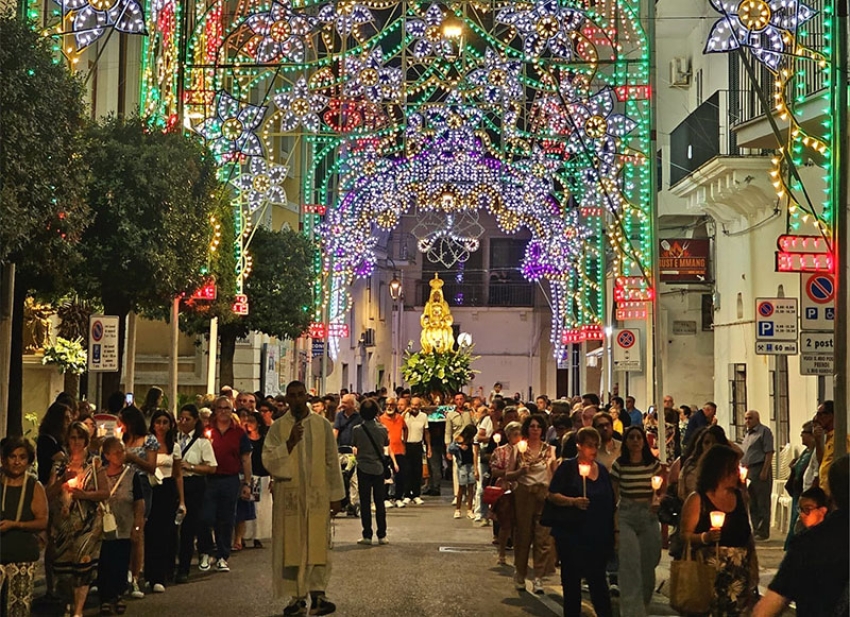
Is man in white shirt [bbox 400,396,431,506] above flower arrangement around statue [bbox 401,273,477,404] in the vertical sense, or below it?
below

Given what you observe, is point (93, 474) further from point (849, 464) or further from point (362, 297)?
point (362, 297)

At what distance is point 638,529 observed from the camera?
11633 mm

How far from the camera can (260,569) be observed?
51.7 feet

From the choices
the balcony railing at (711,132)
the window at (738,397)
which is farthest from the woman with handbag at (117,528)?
the window at (738,397)

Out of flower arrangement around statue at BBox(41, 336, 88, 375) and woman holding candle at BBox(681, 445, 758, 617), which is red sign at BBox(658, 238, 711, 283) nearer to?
flower arrangement around statue at BBox(41, 336, 88, 375)

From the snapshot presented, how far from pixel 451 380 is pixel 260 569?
75.8 feet

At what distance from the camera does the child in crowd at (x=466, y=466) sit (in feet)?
76.1

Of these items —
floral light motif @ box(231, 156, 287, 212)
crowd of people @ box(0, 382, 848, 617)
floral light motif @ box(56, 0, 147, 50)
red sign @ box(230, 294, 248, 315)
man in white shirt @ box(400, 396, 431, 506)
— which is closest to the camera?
crowd of people @ box(0, 382, 848, 617)

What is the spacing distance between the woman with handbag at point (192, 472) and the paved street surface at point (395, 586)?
323 millimetres

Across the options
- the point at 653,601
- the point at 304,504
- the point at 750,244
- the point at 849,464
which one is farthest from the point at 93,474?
the point at 750,244

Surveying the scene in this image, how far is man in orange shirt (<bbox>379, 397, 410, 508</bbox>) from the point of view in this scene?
2542 cm

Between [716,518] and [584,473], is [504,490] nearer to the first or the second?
[584,473]

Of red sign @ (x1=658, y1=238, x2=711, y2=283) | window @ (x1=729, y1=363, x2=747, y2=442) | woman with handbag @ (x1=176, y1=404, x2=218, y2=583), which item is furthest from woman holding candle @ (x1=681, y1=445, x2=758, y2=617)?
red sign @ (x1=658, y1=238, x2=711, y2=283)

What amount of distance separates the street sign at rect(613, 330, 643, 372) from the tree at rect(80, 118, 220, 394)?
8453 millimetres
